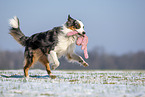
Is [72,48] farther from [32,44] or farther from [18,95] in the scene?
[18,95]

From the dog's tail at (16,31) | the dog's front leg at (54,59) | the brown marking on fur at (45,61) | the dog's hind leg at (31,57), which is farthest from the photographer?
the dog's tail at (16,31)

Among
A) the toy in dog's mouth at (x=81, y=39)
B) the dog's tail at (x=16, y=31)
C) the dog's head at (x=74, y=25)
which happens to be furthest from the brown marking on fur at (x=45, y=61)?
the dog's head at (x=74, y=25)

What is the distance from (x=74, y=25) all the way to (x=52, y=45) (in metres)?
1.19

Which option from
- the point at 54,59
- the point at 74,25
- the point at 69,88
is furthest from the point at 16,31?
the point at 69,88

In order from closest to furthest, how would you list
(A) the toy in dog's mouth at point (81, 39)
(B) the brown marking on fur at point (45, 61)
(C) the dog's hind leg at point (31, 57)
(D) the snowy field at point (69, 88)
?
1. (D) the snowy field at point (69, 88)
2. (A) the toy in dog's mouth at point (81, 39)
3. (C) the dog's hind leg at point (31, 57)
4. (B) the brown marking on fur at point (45, 61)

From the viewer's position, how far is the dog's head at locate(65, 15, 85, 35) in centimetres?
886

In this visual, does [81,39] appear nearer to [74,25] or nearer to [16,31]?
[74,25]

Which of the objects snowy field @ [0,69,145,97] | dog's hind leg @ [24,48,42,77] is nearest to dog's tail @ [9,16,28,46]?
dog's hind leg @ [24,48,42,77]

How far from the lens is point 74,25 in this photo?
893 cm

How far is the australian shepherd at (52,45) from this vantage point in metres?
8.91

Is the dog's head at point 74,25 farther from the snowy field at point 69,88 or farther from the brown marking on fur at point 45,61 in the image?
the snowy field at point 69,88

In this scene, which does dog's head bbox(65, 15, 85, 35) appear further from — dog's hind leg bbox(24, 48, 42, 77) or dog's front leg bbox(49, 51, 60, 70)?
dog's hind leg bbox(24, 48, 42, 77)

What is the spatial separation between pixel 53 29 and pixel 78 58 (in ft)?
5.25

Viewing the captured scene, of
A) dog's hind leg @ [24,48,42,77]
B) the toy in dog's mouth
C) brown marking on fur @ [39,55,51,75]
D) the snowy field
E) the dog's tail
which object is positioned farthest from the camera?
the dog's tail
